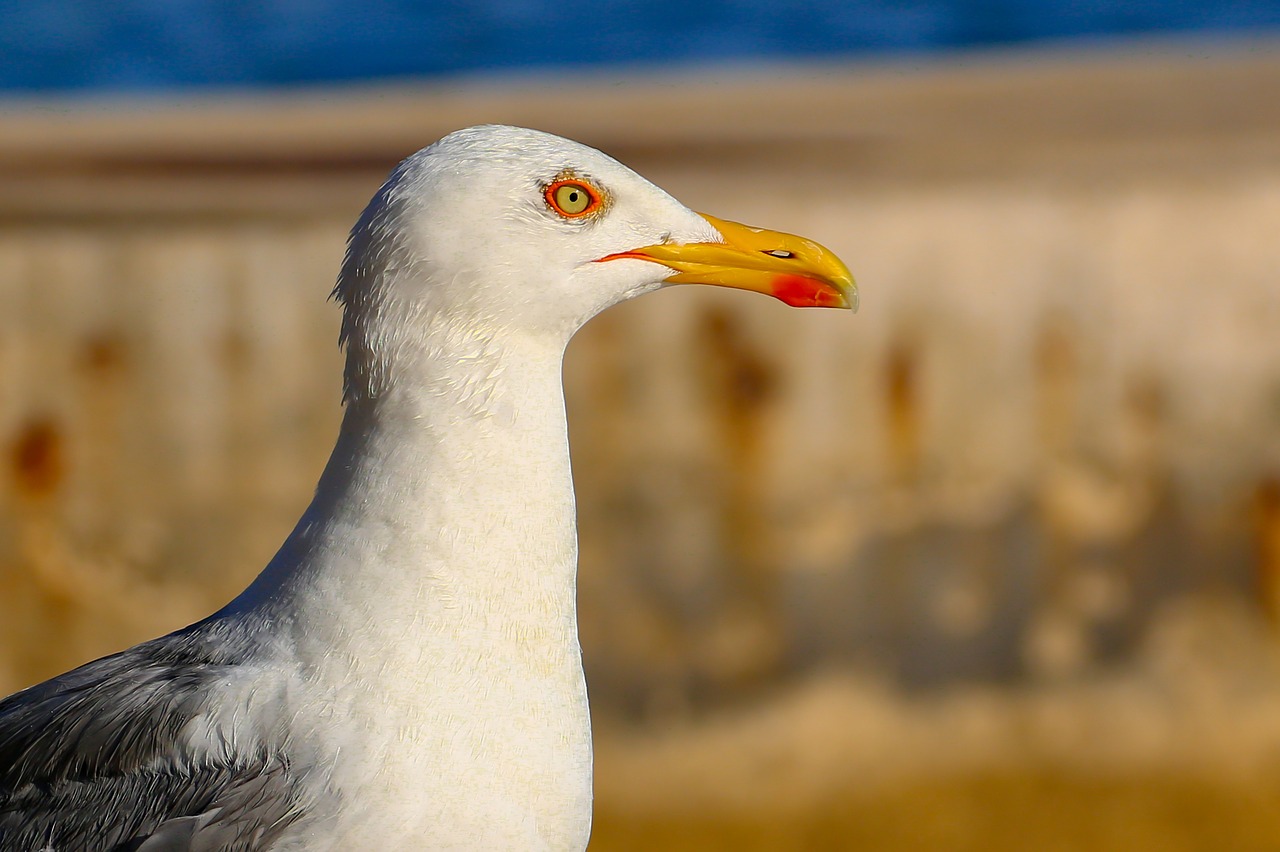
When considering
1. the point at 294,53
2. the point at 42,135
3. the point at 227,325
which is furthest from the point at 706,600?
the point at 294,53

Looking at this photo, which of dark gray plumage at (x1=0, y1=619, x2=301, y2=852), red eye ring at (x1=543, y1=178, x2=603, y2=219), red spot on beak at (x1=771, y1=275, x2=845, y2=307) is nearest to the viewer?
dark gray plumage at (x1=0, y1=619, x2=301, y2=852)

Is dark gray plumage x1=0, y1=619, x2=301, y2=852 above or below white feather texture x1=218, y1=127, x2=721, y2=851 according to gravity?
below

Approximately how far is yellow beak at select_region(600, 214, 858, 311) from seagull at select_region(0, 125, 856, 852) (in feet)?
0.12

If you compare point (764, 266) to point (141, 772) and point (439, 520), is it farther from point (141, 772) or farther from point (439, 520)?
point (141, 772)

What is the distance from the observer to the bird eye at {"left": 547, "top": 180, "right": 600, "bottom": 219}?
1.88 m

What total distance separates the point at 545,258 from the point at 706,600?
1.25 m

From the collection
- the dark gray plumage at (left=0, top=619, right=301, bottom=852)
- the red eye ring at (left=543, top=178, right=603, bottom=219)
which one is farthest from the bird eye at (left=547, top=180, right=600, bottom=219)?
the dark gray plumage at (left=0, top=619, right=301, bottom=852)

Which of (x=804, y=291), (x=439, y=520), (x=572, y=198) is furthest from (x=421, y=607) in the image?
(x=804, y=291)

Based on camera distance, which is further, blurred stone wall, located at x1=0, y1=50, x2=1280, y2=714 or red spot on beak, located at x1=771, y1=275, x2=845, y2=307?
blurred stone wall, located at x1=0, y1=50, x2=1280, y2=714

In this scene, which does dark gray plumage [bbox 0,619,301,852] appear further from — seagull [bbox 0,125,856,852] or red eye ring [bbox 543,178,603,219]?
red eye ring [bbox 543,178,603,219]

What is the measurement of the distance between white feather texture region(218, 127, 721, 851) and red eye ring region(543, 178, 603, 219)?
1cm

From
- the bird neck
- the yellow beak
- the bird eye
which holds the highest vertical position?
the bird eye

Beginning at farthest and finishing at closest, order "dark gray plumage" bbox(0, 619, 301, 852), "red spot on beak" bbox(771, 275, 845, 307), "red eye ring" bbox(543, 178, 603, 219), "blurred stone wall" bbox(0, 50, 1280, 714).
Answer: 1. "blurred stone wall" bbox(0, 50, 1280, 714)
2. "red spot on beak" bbox(771, 275, 845, 307)
3. "red eye ring" bbox(543, 178, 603, 219)
4. "dark gray plumage" bbox(0, 619, 301, 852)

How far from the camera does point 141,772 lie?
183 cm
